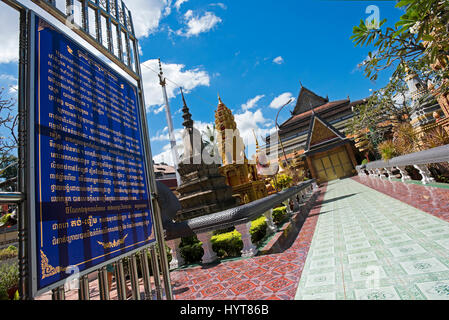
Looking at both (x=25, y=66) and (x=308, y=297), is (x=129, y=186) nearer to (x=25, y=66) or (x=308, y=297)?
(x=25, y=66)

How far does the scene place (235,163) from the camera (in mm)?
15336

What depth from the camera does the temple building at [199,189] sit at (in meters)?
8.72

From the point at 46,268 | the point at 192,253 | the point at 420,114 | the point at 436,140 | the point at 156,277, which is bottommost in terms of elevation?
the point at 192,253

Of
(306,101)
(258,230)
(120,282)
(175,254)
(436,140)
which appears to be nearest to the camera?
(120,282)

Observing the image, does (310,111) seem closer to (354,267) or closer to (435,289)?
(354,267)

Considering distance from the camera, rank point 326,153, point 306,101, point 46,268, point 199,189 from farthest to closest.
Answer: point 306,101 < point 326,153 < point 199,189 < point 46,268

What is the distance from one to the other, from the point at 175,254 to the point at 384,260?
16.4ft

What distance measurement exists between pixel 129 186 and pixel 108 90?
46.6 inches

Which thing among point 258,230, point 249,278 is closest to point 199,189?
point 258,230

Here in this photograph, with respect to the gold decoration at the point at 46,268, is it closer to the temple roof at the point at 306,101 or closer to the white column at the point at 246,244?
the white column at the point at 246,244

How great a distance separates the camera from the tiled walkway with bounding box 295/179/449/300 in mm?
2273

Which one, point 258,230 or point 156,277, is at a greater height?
point 156,277

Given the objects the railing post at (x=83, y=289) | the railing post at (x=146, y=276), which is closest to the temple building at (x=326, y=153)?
the railing post at (x=146, y=276)

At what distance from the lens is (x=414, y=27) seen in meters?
3.25
